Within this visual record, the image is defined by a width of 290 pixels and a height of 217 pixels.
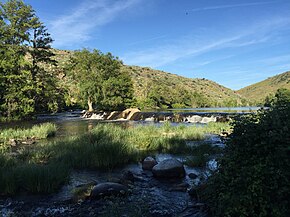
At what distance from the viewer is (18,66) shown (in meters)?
30.5

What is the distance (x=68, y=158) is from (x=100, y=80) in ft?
130

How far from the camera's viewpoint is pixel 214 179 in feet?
13.8

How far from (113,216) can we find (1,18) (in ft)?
119

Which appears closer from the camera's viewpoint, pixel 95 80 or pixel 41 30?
pixel 41 30

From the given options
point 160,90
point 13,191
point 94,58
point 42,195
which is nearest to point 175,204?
point 42,195

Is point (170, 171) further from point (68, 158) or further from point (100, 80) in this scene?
point (100, 80)

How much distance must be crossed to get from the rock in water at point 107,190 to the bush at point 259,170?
9.40ft

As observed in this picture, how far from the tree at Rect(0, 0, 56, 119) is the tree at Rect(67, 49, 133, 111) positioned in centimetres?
1248

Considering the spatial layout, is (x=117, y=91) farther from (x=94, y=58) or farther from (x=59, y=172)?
(x=59, y=172)

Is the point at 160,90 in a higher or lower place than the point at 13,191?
higher

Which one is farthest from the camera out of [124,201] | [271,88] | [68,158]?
[271,88]

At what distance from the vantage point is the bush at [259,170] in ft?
10.8

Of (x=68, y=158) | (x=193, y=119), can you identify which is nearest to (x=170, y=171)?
(x=68, y=158)

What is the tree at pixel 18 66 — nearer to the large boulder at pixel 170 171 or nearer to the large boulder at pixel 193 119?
the large boulder at pixel 193 119
